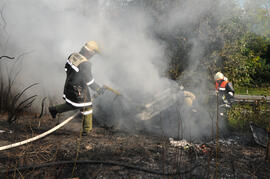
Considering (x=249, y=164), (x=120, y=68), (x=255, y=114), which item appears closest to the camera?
(x=249, y=164)

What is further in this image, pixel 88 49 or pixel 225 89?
pixel 225 89

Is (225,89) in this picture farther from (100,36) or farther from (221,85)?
(100,36)

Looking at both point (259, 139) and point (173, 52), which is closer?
point (259, 139)

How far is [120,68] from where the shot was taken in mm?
6297

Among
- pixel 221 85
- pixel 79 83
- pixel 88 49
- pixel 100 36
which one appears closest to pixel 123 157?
pixel 79 83

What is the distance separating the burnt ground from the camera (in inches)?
97.3

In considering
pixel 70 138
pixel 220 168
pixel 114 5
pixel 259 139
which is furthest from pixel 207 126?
pixel 114 5

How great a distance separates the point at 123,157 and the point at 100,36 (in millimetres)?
4799

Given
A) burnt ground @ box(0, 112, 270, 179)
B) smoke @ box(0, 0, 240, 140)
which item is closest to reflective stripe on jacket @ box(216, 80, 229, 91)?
smoke @ box(0, 0, 240, 140)

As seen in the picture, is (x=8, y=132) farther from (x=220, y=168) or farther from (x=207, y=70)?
(x=207, y=70)

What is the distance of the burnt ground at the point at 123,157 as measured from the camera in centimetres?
247

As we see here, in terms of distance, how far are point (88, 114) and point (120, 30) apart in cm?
365

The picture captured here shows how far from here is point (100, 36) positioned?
6.85 m

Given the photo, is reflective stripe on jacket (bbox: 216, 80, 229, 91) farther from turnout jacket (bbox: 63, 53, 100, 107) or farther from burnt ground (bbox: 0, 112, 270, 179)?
turnout jacket (bbox: 63, 53, 100, 107)
